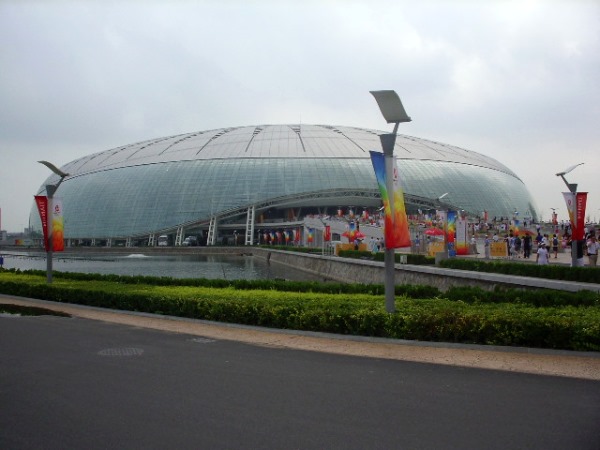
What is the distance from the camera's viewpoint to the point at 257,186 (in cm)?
8269

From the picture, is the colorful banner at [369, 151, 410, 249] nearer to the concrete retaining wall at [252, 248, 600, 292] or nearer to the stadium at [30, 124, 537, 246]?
the concrete retaining wall at [252, 248, 600, 292]

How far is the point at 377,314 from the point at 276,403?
520cm

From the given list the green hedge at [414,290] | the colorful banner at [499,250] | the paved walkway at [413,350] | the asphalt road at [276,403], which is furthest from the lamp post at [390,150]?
the colorful banner at [499,250]

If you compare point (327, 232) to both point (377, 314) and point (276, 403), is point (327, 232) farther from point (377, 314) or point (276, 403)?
point (276, 403)

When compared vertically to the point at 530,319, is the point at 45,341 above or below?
below

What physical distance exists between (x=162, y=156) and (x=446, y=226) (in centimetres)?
7012

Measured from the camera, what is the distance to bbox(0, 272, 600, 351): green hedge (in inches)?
403

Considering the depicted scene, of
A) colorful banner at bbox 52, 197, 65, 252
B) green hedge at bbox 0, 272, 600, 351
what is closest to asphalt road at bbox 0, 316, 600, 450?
green hedge at bbox 0, 272, 600, 351

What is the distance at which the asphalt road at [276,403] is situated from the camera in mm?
5859

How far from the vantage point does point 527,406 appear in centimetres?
694

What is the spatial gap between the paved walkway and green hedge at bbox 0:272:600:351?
26 centimetres

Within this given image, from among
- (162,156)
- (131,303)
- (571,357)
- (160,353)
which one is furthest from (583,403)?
(162,156)

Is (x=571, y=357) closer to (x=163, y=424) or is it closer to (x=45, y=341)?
(x=163, y=424)

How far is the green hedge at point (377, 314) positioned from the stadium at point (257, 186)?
200 feet
